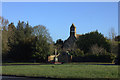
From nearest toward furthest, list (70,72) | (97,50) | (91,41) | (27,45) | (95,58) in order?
1. (70,72)
2. (95,58)
3. (97,50)
4. (27,45)
5. (91,41)

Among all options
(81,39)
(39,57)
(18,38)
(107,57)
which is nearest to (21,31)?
(18,38)

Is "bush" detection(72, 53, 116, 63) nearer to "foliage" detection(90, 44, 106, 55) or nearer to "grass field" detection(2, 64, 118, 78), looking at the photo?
"foliage" detection(90, 44, 106, 55)

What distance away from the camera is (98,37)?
6681cm

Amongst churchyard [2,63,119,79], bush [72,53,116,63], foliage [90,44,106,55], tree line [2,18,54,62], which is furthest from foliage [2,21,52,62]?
churchyard [2,63,119,79]

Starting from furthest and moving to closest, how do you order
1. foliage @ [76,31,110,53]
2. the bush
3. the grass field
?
foliage @ [76,31,110,53] < the bush < the grass field

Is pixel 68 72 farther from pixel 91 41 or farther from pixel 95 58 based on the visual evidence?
pixel 91 41

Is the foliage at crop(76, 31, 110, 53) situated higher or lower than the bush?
higher

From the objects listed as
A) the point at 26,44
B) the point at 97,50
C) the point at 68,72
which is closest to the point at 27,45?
the point at 26,44

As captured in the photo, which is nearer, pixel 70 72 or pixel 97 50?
pixel 70 72

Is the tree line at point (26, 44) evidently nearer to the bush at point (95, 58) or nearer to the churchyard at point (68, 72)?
the bush at point (95, 58)

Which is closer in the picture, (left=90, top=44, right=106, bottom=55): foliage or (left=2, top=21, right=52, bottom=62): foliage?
(left=2, top=21, right=52, bottom=62): foliage

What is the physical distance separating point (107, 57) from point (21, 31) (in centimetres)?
2818

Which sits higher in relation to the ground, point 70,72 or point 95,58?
point 70,72

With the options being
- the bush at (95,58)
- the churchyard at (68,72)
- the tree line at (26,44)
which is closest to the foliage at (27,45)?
the tree line at (26,44)
